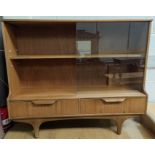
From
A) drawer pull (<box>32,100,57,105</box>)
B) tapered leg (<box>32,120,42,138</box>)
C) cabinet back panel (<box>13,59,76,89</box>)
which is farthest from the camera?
cabinet back panel (<box>13,59,76,89</box>)

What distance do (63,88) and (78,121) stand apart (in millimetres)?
485

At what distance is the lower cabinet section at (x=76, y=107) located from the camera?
5.46 ft

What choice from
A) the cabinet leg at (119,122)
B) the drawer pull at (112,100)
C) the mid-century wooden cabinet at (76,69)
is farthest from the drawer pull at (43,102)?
the cabinet leg at (119,122)

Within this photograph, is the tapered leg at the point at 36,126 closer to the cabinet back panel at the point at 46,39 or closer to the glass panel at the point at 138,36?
the cabinet back panel at the point at 46,39

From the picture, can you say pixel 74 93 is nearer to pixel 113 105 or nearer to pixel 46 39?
pixel 113 105

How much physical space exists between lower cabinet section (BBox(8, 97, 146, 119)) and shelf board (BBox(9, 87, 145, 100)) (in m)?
0.04

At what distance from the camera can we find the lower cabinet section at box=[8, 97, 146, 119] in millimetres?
1664

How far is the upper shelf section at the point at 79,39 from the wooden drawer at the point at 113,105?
46cm

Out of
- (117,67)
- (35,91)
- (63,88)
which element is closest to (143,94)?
(117,67)

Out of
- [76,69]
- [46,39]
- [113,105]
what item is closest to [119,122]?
[113,105]

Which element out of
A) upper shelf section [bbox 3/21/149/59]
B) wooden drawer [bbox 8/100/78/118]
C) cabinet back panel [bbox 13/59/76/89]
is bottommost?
wooden drawer [bbox 8/100/78/118]

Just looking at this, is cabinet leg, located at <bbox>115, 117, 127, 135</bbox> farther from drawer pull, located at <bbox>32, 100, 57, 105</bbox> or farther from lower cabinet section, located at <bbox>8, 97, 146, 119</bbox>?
drawer pull, located at <bbox>32, 100, 57, 105</bbox>

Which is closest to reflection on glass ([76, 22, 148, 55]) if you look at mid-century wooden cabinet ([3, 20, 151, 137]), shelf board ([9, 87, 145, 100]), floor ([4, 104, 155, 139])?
mid-century wooden cabinet ([3, 20, 151, 137])

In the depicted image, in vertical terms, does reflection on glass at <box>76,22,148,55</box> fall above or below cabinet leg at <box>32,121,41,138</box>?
above
